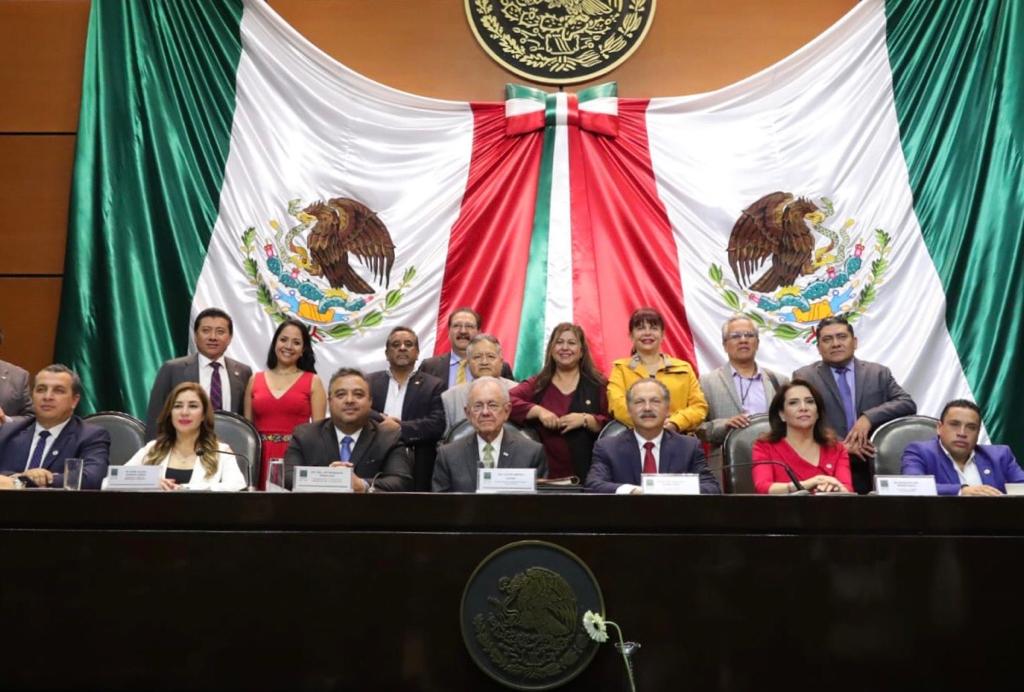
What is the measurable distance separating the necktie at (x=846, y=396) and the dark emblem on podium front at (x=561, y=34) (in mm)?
2058

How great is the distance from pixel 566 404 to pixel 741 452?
72 centimetres

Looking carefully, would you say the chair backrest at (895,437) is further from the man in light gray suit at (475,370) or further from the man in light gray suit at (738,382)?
the man in light gray suit at (475,370)

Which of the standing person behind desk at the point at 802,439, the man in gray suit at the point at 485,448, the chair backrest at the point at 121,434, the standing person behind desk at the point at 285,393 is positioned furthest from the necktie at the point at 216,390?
the standing person behind desk at the point at 802,439

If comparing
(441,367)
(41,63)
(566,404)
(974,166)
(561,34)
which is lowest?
(566,404)

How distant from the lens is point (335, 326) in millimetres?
5125

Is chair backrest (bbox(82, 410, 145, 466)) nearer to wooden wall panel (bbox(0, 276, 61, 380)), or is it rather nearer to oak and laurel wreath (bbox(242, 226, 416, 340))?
oak and laurel wreath (bbox(242, 226, 416, 340))

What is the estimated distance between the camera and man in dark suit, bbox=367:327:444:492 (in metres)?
4.09

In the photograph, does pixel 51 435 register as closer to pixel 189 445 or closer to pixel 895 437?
pixel 189 445

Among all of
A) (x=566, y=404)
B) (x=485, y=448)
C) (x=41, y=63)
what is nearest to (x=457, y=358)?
(x=566, y=404)

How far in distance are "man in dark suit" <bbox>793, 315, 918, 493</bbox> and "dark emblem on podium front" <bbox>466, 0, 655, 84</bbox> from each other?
192 centimetres

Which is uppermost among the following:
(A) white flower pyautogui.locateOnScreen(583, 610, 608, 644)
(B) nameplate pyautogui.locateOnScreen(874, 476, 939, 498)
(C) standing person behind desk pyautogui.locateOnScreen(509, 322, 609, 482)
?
(C) standing person behind desk pyautogui.locateOnScreen(509, 322, 609, 482)

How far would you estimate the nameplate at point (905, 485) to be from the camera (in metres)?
2.62

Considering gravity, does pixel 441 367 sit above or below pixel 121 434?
above

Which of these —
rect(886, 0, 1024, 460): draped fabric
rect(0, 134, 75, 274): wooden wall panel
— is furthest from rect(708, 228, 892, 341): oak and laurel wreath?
rect(0, 134, 75, 274): wooden wall panel
